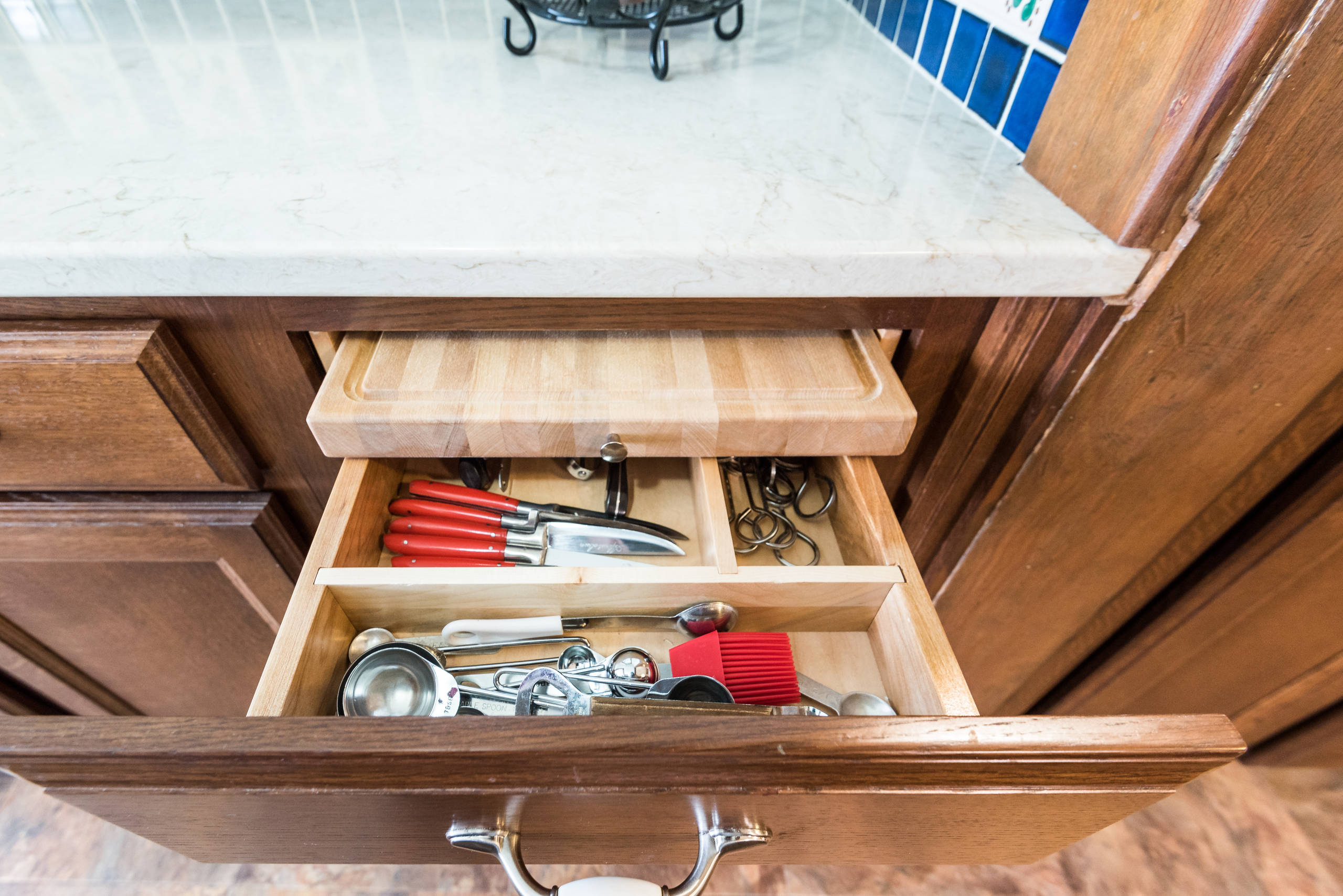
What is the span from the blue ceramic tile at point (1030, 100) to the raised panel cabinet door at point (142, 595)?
2.26 ft

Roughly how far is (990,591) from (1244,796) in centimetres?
61

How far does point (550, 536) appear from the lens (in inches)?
21.1

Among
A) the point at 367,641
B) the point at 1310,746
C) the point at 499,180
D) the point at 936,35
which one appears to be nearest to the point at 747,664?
the point at 367,641

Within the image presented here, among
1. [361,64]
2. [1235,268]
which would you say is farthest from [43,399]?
[1235,268]

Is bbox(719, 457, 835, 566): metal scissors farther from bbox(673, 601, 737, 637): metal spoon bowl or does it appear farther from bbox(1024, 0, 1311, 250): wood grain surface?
bbox(1024, 0, 1311, 250): wood grain surface

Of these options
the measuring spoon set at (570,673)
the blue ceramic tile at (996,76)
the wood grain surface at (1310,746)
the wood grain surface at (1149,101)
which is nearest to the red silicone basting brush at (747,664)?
the measuring spoon set at (570,673)

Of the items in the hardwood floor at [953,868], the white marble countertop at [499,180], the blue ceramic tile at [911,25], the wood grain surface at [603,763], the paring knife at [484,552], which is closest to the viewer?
the wood grain surface at [603,763]

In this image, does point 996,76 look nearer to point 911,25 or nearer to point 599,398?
point 911,25

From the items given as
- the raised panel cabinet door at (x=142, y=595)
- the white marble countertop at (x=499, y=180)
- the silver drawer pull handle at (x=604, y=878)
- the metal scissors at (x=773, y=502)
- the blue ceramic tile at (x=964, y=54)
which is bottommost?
the raised panel cabinet door at (x=142, y=595)

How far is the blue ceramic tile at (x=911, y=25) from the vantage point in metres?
0.66

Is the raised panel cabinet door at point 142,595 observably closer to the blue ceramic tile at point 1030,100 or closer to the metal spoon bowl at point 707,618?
the metal spoon bowl at point 707,618

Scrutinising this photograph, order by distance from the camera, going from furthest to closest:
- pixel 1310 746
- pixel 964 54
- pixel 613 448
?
pixel 1310 746, pixel 964 54, pixel 613 448

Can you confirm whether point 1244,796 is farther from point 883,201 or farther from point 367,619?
point 367,619

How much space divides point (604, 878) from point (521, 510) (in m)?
0.27
